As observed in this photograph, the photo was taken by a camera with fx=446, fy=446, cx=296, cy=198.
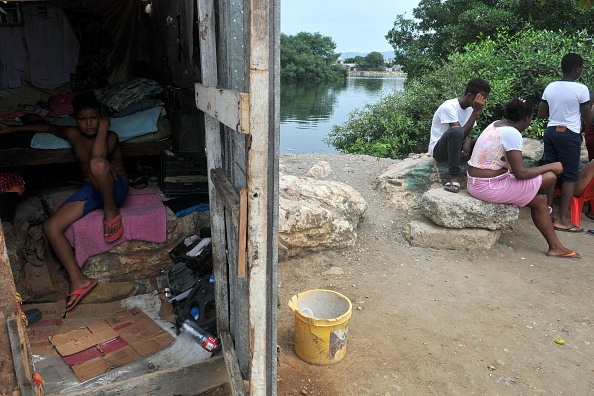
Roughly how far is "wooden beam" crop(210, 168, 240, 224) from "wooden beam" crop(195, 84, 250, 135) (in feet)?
1.10

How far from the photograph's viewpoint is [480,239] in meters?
4.65

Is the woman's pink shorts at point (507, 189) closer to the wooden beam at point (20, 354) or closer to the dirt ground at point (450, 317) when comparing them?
the dirt ground at point (450, 317)

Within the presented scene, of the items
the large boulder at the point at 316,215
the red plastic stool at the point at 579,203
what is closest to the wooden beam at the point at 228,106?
the large boulder at the point at 316,215

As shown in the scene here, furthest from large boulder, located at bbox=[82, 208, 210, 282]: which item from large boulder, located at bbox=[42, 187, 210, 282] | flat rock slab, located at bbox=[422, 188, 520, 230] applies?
flat rock slab, located at bbox=[422, 188, 520, 230]

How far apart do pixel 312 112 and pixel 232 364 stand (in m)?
20.9

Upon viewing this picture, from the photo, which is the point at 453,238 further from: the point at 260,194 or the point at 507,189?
the point at 260,194

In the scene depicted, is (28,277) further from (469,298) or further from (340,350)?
(469,298)

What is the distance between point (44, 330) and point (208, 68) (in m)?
2.11

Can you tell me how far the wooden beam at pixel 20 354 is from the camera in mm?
1609

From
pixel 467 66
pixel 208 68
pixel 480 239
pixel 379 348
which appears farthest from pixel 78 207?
pixel 467 66

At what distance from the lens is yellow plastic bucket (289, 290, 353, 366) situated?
2818mm

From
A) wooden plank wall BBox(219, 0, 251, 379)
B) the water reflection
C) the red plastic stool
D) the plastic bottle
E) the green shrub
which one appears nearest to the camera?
wooden plank wall BBox(219, 0, 251, 379)

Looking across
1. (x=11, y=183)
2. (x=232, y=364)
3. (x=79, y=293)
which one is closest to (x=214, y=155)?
(x=232, y=364)

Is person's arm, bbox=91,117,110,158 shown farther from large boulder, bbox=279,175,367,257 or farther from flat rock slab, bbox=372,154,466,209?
flat rock slab, bbox=372,154,466,209
